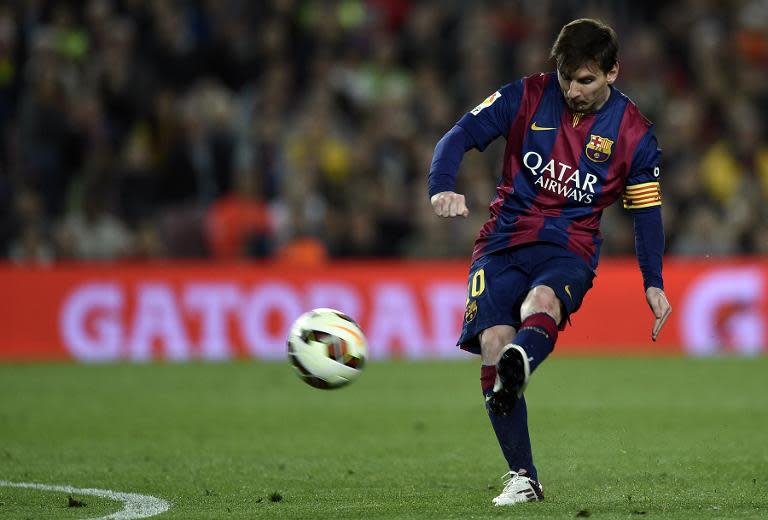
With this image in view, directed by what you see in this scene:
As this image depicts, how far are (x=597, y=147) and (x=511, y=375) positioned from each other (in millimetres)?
1232

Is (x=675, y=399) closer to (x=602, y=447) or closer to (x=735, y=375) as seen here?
(x=735, y=375)

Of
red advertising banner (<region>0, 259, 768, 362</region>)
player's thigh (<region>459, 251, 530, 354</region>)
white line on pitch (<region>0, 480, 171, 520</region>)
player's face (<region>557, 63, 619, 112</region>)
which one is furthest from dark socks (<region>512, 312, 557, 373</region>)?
red advertising banner (<region>0, 259, 768, 362</region>)

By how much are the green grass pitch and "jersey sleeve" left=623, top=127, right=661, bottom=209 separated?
4.41 ft

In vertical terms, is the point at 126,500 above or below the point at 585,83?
below

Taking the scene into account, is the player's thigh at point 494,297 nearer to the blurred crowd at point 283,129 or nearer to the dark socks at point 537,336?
the dark socks at point 537,336

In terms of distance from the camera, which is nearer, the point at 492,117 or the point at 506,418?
the point at 506,418

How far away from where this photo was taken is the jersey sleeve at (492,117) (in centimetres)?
623

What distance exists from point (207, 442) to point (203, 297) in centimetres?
637

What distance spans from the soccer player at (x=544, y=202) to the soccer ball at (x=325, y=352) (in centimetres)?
60

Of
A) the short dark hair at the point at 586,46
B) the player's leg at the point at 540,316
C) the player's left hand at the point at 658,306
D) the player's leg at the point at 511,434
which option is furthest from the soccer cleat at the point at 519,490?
the short dark hair at the point at 586,46

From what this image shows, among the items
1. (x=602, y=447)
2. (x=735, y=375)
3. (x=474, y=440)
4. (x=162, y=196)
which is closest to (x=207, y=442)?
(x=474, y=440)

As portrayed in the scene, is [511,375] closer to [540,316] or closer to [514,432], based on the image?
[540,316]

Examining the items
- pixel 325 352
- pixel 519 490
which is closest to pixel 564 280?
pixel 519 490

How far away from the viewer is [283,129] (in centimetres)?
1617
